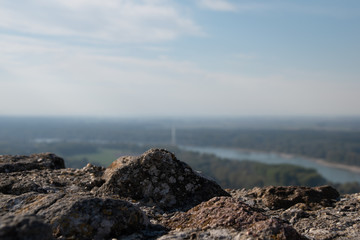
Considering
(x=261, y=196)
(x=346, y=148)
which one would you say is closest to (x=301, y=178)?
(x=261, y=196)

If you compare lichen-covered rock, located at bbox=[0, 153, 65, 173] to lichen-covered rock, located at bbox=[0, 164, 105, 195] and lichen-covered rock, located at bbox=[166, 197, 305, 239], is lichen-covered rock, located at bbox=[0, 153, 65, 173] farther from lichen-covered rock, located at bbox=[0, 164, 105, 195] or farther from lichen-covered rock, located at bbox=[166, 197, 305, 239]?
lichen-covered rock, located at bbox=[166, 197, 305, 239]

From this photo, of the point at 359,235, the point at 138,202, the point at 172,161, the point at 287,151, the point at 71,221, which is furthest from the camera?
the point at 287,151

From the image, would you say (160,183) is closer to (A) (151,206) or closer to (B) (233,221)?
(A) (151,206)

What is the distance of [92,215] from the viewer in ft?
12.0

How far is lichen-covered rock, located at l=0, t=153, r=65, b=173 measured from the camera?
7.05m

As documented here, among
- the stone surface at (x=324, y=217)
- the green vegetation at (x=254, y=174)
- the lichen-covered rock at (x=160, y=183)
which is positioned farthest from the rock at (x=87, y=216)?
the green vegetation at (x=254, y=174)

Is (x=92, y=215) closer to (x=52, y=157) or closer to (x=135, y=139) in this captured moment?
(x=52, y=157)

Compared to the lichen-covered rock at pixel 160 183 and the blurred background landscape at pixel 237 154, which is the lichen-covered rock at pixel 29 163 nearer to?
the lichen-covered rock at pixel 160 183

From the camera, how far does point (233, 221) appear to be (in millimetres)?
3795

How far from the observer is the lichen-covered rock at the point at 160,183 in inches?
215

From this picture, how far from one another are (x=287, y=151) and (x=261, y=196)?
7258 inches

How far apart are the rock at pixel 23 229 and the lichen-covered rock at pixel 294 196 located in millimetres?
4450

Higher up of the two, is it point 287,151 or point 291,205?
point 291,205

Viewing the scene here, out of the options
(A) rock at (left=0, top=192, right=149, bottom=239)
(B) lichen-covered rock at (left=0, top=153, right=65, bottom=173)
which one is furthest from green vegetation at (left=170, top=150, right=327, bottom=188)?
(A) rock at (left=0, top=192, right=149, bottom=239)
